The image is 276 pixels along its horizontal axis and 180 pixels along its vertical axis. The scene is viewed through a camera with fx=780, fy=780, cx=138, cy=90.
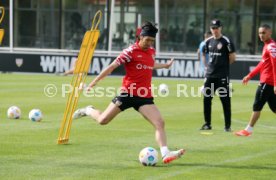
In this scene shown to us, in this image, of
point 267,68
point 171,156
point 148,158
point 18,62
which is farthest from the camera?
point 18,62

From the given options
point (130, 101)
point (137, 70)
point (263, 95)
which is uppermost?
point (137, 70)

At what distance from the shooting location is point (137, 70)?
12.3 m

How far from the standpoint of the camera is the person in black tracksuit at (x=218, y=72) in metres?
16.8

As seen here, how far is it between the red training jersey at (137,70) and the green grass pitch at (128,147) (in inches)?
43.0

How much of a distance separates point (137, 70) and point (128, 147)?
1.90 metres

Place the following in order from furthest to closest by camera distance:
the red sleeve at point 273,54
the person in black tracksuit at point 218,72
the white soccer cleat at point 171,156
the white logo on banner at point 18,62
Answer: the white logo on banner at point 18,62, the person in black tracksuit at point 218,72, the red sleeve at point 273,54, the white soccer cleat at point 171,156

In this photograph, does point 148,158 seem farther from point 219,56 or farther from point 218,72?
point 219,56

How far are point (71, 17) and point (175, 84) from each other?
22.9 metres

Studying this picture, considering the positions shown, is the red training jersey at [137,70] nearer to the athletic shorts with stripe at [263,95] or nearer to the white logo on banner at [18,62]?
the athletic shorts with stripe at [263,95]

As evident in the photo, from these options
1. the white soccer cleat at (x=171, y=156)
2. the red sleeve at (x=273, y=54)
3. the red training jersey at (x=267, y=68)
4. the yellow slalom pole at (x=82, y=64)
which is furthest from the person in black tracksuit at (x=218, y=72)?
the white soccer cleat at (x=171, y=156)

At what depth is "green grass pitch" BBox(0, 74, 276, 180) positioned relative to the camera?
1102 centimetres

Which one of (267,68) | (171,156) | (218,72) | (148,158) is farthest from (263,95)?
(148,158)

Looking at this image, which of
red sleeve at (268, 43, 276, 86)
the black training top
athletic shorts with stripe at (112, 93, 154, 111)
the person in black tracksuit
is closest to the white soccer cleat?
athletic shorts with stripe at (112, 93, 154, 111)

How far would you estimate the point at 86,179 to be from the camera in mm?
10414
